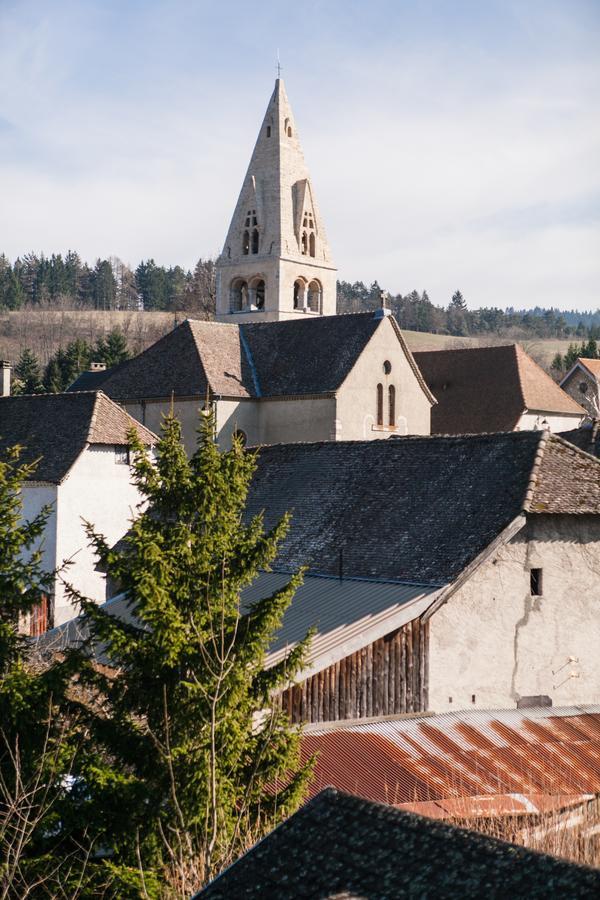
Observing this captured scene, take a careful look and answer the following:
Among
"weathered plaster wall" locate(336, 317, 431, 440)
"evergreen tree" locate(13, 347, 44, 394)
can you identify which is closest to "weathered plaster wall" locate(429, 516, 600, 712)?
"weathered plaster wall" locate(336, 317, 431, 440)

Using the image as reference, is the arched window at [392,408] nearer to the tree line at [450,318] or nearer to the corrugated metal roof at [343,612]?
the corrugated metal roof at [343,612]

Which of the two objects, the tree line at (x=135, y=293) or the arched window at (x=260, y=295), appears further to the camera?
the tree line at (x=135, y=293)

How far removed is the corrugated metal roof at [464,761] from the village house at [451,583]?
27.9 inches

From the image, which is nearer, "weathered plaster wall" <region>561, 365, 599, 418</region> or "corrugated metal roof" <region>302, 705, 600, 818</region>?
"corrugated metal roof" <region>302, 705, 600, 818</region>

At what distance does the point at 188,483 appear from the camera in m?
14.7

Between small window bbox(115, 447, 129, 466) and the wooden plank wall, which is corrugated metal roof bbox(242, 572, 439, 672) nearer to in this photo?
the wooden plank wall

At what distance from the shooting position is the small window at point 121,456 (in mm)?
37250

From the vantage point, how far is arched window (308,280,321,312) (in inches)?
2340

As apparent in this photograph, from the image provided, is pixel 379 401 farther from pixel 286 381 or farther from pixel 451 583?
pixel 451 583

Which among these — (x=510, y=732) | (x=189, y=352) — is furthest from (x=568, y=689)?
(x=189, y=352)

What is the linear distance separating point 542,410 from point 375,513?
32291 millimetres

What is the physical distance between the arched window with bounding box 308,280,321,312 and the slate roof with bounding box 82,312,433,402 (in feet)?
38.3

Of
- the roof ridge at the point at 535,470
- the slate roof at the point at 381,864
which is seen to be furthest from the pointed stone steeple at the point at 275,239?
the slate roof at the point at 381,864

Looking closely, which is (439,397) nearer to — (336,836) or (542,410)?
(542,410)
